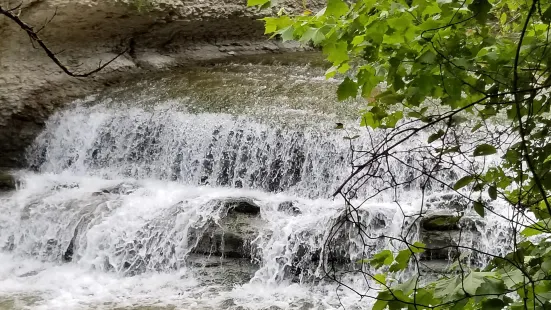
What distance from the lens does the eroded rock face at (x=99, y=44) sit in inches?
298

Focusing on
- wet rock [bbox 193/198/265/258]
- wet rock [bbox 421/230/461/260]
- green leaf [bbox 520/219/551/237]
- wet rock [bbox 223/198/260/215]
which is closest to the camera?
green leaf [bbox 520/219/551/237]

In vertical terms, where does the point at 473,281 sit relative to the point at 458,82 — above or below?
below

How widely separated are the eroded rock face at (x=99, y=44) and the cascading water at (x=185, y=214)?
547 millimetres

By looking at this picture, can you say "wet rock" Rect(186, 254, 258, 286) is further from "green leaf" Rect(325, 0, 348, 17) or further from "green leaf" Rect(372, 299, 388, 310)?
"green leaf" Rect(325, 0, 348, 17)

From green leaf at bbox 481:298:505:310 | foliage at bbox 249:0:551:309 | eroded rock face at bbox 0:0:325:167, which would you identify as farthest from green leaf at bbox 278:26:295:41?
eroded rock face at bbox 0:0:325:167

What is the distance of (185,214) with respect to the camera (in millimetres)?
5348

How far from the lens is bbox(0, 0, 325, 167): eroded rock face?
7.56 meters

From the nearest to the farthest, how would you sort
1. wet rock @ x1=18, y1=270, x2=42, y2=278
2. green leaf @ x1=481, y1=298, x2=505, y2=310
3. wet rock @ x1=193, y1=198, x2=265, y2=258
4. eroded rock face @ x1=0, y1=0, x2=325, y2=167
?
green leaf @ x1=481, y1=298, x2=505, y2=310
wet rock @ x1=193, y1=198, x2=265, y2=258
wet rock @ x1=18, y1=270, x2=42, y2=278
eroded rock face @ x1=0, y1=0, x2=325, y2=167

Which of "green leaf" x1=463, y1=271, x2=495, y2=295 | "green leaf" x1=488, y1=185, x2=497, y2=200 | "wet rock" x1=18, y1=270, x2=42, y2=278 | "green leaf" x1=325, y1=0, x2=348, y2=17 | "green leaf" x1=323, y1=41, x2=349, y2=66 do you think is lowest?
"wet rock" x1=18, y1=270, x2=42, y2=278

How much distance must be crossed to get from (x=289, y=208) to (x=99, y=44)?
4815mm

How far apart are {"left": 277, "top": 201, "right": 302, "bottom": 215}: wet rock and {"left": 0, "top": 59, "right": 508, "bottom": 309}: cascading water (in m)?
0.01

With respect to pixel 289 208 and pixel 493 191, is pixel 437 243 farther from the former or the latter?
pixel 493 191

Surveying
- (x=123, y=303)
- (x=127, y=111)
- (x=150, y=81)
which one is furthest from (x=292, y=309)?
(x=150, y=81)

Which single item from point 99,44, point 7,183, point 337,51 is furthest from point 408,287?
point 99,44
